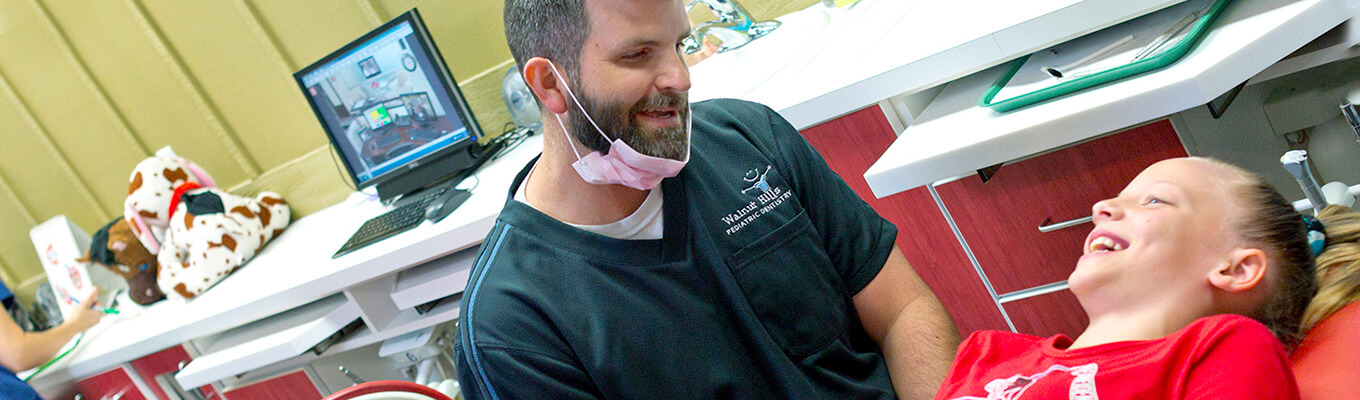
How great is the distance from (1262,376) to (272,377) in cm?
274

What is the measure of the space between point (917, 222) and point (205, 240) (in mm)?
2433

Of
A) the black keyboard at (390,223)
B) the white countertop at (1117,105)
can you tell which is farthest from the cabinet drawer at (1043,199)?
the black keyboard at (390,223)

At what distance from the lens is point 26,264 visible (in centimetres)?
414

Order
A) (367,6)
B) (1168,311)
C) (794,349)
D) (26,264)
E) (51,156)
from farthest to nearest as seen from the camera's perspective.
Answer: (26,264) < (51,156) < (367,6) < (794,349) < (1168,311)

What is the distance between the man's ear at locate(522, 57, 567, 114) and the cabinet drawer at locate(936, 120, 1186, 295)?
2.23 ft

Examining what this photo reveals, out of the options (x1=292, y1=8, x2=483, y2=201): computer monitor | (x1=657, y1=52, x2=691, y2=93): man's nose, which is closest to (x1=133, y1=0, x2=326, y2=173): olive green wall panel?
(x1=292, y1=8, x2=483, y2=201): computer monitor

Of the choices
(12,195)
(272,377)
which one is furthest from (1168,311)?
(12,195)

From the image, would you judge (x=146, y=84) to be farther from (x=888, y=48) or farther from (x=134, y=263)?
(x=888, y=48)

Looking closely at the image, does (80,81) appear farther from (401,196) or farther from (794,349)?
(794,349)

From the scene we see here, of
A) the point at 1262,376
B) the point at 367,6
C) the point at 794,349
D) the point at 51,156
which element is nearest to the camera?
the point at 1262,376

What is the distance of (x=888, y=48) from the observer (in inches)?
67.9

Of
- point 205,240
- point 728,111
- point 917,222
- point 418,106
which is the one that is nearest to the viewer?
point 728,111

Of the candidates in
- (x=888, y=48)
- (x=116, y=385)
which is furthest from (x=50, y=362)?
(x=888, y=48)

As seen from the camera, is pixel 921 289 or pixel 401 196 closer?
pixel 921 289
